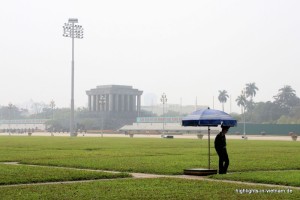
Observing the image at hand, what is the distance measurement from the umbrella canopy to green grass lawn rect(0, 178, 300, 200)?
140 inches

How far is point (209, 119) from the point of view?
21.4m

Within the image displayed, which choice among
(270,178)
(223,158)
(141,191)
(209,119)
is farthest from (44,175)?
(270,178)

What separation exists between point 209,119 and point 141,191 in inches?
250

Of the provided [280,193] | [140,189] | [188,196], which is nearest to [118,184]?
[140,189]

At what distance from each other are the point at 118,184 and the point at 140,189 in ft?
5.01

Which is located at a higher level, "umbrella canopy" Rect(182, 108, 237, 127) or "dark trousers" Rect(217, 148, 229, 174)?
"umbrella canopy" Rect(182, 108, 237, 127)

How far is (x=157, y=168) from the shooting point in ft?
79.0

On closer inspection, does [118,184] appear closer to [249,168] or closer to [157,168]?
[157,168]

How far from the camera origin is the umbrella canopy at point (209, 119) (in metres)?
21.3

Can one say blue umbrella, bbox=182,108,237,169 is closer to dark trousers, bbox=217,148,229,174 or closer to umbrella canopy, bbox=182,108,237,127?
umbrella canopy, bbox=182,108,237,127

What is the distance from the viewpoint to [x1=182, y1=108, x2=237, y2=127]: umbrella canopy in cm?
2127

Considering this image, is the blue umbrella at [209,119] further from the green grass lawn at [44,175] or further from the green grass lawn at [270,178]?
the green grass lawn at [44,175]

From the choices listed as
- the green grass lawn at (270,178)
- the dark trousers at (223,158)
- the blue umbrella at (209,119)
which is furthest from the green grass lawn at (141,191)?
the blue umbrella at (209,119)

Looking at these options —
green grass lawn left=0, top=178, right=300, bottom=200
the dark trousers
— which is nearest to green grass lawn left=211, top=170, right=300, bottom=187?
the dark trousers
